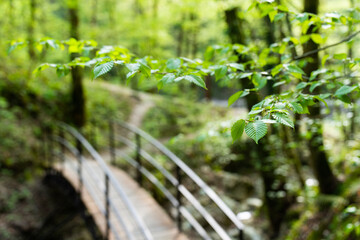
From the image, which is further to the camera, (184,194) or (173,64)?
(184,194)

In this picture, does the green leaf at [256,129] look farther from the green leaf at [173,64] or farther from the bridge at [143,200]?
the bridge at [143,200]

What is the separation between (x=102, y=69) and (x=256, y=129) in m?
0.87

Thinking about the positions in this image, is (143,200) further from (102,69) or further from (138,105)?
(138,105)

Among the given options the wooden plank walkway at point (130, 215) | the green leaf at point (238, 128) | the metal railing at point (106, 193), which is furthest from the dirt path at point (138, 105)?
the green leaf at point (238, 128)

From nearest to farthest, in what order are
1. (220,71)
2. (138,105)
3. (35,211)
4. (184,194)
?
1. (220,71)
2. (184,194)
3. (35,211)
4. (138,105)

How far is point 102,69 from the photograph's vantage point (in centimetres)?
155

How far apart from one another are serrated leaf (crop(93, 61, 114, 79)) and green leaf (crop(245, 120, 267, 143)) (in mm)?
796

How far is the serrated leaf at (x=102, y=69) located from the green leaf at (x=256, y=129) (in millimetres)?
796

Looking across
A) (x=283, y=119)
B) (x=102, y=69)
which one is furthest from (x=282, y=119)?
(x=102, y=69)

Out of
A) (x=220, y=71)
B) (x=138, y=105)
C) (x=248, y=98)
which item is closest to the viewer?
(x=220, y=71)

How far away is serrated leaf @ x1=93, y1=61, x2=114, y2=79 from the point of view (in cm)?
152

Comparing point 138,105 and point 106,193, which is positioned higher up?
point 138,105

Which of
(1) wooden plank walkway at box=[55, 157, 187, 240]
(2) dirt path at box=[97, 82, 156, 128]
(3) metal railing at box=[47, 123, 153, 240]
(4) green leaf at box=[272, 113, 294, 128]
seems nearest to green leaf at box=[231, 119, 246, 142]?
(4) green leaf at box=[272, 113, 294, 128]

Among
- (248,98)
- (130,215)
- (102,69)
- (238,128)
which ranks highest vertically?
(102,69)
